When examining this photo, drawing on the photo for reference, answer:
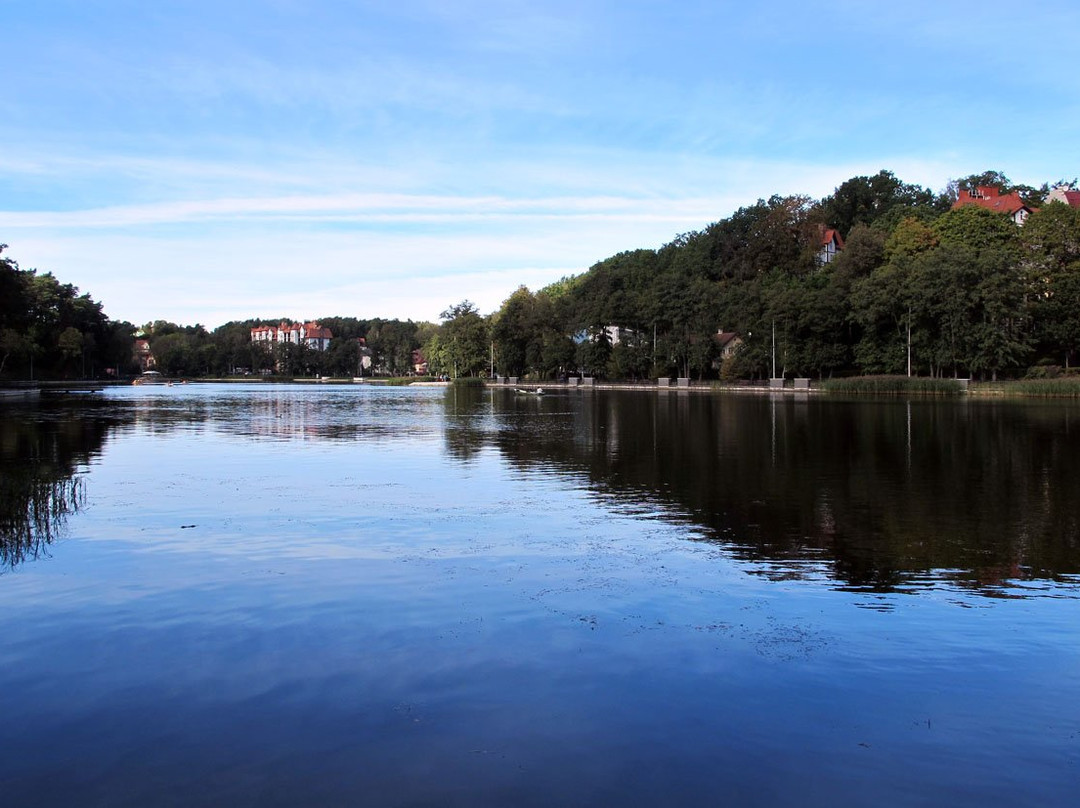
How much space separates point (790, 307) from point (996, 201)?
38.2m

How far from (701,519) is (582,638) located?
7.30 meters

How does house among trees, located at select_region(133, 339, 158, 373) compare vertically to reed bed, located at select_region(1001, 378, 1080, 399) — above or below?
above

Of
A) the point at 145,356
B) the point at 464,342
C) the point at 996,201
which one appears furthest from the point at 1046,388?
the point at 145,356

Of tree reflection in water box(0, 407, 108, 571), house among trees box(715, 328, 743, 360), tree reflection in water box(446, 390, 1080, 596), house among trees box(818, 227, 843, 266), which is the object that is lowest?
tree reflection in water box(446, 390, 1080, 596)

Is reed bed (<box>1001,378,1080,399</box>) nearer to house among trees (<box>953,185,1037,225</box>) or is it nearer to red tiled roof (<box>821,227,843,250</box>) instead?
house among trees (<box>953,185,1037,225</box>)

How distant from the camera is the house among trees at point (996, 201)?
99.8 metres

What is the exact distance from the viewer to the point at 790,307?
8706 centimetres

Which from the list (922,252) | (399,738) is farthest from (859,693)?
(922,252)

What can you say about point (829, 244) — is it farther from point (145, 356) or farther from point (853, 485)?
point (145, 356)

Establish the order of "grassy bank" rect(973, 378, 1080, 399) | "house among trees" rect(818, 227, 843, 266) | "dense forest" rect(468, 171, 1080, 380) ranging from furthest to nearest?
1. "house among trees" rect(818, 227, 843, 266)
2. "dense forest" rect(468, 171, 1080, 380)
3. "grassy bank" rect(973, 378, 1080, 399)

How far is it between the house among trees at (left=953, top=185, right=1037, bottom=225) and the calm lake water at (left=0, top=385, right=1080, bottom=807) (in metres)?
92.6

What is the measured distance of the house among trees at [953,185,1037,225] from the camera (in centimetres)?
9975

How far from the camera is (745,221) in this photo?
122125 millimetres

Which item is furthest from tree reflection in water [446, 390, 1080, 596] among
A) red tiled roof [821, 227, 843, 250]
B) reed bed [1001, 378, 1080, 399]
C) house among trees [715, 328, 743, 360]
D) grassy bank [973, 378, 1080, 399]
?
red tiled roof [821, 227, 843, 250]
